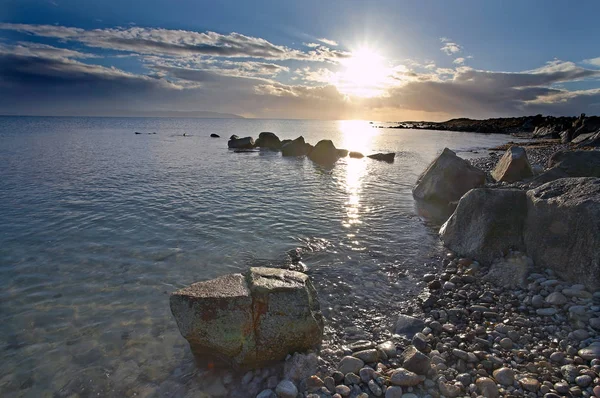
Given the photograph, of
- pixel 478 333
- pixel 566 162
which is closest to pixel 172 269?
pixel 478 333

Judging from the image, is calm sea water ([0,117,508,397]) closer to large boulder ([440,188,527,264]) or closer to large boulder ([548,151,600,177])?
large boulder ([440,188,527,264])

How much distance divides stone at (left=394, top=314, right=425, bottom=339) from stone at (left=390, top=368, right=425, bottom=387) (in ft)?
4.30

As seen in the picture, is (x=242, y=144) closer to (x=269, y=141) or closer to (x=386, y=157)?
(x=269, y=141)

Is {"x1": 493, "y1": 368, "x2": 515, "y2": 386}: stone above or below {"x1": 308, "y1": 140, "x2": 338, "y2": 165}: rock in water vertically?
below

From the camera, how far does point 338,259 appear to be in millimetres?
10312

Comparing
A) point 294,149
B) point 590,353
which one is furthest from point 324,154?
point 590,353

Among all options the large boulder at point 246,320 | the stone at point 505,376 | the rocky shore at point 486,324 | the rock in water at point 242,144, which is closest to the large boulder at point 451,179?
the rocky shore at point 486,324

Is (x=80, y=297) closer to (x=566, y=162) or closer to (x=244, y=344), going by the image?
(x=244, y=344)

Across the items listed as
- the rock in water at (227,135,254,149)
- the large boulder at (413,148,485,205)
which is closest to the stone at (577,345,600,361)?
the large boulder at (413,148,485,205)

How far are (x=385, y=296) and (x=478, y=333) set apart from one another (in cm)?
231

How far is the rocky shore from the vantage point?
5.10 metres

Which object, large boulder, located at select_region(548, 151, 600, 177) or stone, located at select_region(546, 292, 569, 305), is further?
large boulder, located at select_region(548, 151, 600, 177)

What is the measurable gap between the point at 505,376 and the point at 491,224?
5.29 meters

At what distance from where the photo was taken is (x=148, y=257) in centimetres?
1016
